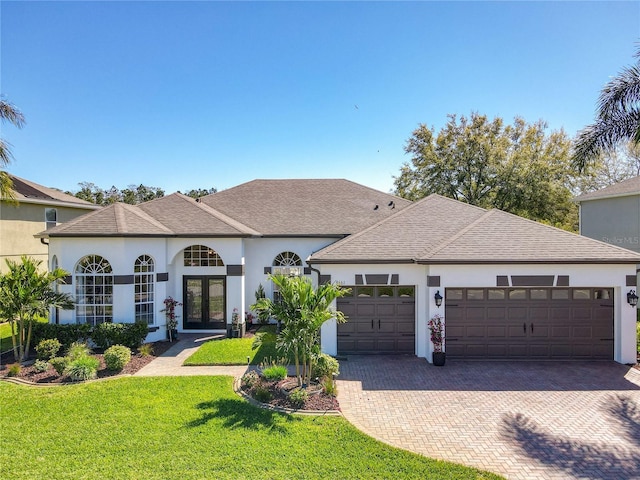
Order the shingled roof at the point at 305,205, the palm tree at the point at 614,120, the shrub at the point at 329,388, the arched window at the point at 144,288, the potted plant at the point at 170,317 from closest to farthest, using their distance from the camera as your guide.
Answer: the shrub at the point at 329,388 → the palm tree at the point at 614,120 → the arched window at the point at 144,288 → the potted plant at the point at 170,317 → the shingled roof at the point at 305,205

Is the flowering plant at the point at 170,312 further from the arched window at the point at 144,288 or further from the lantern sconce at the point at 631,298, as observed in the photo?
the lantern sconce at the point at 631,298

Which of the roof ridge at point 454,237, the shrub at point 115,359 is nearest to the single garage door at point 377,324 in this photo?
the roof ridge at point 454,237

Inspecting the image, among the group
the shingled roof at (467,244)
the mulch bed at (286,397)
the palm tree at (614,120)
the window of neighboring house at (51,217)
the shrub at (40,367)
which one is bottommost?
the mulch bed at (286,397)

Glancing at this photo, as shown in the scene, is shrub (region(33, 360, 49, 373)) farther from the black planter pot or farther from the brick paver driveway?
the black planter pot

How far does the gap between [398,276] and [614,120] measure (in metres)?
9.54

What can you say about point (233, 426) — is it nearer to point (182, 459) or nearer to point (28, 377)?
point (182, 459)

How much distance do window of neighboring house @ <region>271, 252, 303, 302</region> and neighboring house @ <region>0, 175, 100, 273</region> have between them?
13.4m

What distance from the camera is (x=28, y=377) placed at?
1008 centimetres

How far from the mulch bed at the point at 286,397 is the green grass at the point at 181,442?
442 mm

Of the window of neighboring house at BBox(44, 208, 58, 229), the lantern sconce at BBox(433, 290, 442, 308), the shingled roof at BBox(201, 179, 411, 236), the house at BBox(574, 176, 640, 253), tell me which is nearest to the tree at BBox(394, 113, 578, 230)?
the house at BBox(574, 176, 640, 253)

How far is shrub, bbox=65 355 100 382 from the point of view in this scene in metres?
9.74

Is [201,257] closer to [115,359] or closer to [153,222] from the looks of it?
[153,222]

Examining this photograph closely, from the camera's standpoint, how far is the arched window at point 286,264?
1675 centimetres

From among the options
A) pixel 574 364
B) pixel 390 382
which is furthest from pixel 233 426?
pixel 574 364
